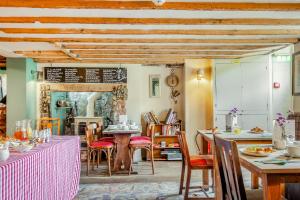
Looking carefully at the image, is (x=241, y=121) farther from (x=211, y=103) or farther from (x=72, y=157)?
(x=72, y=157)

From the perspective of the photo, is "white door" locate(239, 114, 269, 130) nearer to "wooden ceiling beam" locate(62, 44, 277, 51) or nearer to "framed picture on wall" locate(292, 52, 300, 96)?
"framed picture on wall" locate(292, 52, 300, 96)

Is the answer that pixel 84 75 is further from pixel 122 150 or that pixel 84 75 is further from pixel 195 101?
pixel 195 101

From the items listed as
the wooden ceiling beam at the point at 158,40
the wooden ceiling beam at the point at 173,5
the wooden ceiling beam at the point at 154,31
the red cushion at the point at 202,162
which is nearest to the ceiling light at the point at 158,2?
the wooden ceiling beam at the point at 173,5

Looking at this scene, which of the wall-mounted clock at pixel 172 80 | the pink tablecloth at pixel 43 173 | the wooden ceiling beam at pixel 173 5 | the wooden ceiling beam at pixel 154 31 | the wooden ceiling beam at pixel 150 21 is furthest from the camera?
the wall-mounted clock at pixel 172 80

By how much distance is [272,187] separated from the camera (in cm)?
200

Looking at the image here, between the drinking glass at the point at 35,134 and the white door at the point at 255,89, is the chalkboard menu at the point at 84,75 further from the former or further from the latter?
the drinking glass at the point at 35,134

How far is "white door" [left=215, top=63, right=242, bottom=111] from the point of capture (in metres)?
6.95

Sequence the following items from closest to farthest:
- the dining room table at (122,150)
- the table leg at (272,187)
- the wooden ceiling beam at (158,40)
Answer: the table leg at (272,187) → the wooden ceiling beam at (158,40) → the dining room table at (122,150)

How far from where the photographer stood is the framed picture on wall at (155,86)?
25.5 feet

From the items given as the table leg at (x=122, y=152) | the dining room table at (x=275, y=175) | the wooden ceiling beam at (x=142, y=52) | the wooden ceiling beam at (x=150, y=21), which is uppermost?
the wooden ceiling beam at (x=150, y=21)

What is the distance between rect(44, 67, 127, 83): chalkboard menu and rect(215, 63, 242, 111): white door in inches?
85.4

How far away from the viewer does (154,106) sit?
779cm

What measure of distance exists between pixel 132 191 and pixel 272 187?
305cm

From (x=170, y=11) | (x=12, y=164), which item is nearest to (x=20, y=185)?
(x=12, y=164)
